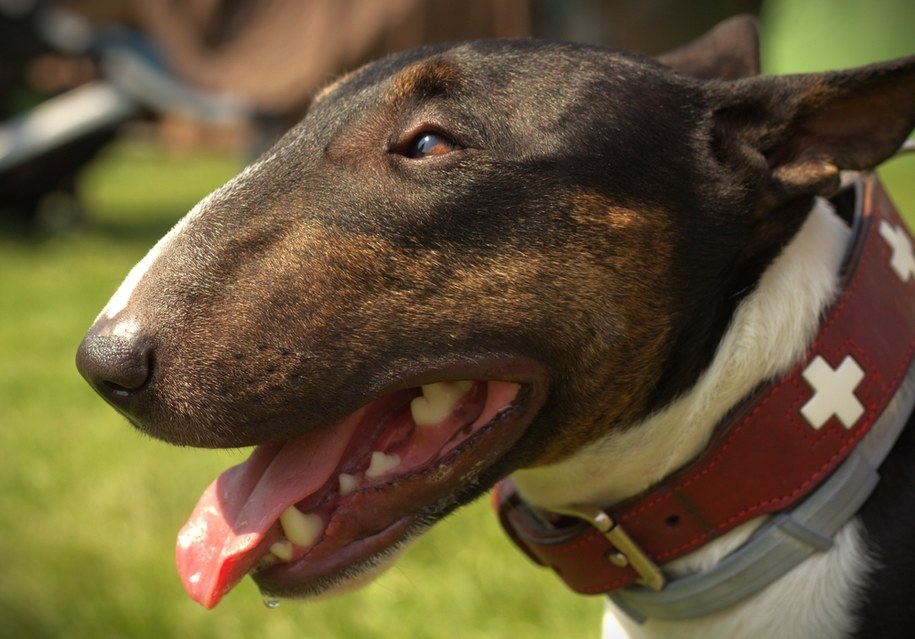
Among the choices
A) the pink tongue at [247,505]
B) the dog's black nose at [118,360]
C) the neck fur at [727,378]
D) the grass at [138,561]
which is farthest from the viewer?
the grass at [138,561]

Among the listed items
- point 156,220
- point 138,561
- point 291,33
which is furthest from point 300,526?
point 156,220

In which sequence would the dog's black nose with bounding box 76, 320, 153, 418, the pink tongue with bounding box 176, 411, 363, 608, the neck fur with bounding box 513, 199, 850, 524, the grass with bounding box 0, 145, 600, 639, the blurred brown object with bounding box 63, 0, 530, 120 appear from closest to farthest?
the dog's black nose with bounding box 76, 320, 153, 418 → the pink tongue with bounding box 176, 411, 363, 608 → the neck fur with bounding box 513, 199, 850, 524 → the grass with bounding box 0, 145, 600, 639 → the blurred brown object with bounding box 63, 0, 530, 120

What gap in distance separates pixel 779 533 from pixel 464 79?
978mm

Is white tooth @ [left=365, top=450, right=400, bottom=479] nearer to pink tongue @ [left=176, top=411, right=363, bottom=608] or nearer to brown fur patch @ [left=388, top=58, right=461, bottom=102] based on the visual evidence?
pink tongue @ [left=176, top=411, right=363, bottom=608]

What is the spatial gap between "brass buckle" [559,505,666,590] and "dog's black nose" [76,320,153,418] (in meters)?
0.83

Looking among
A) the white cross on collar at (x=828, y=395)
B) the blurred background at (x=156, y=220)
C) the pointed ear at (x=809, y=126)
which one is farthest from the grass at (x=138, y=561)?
the pointed ear at (x=809, y=126)

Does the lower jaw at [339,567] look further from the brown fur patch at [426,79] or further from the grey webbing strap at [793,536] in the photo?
the brown fur patch at [426,79]

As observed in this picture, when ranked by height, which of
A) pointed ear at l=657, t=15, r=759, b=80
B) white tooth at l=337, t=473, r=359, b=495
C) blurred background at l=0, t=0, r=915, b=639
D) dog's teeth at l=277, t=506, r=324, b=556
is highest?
pointed ear at l=657, t=15, r=759, b=80

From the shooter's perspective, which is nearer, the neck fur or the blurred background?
the neck fur

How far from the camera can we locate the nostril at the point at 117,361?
71.1 inches

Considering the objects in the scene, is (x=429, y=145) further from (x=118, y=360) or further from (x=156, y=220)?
(x=156, y=220)

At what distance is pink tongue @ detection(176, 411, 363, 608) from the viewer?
6.32 ft

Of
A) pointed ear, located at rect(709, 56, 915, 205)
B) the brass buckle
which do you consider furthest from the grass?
pointed ear, located at rect(709, 56, 915, 205)

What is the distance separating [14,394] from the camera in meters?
5.11
